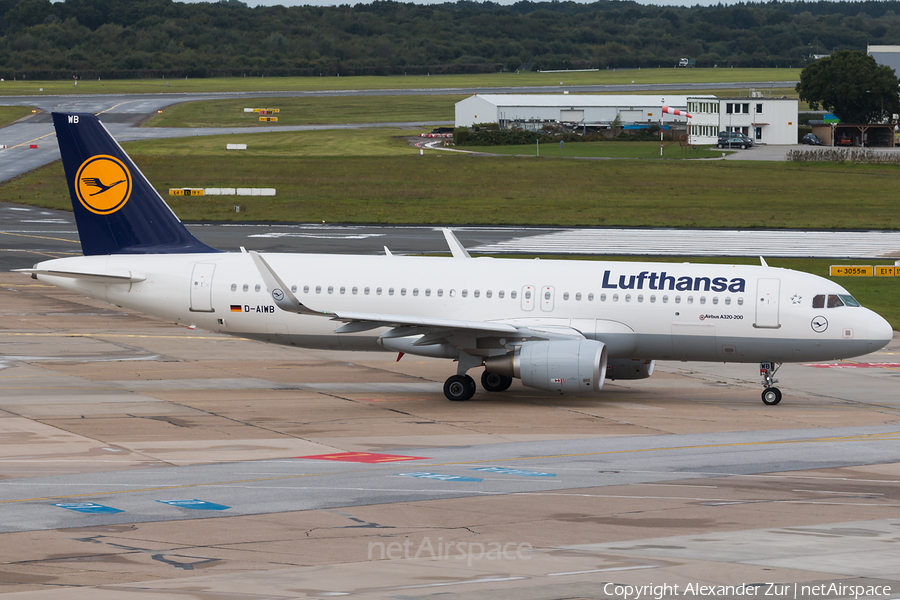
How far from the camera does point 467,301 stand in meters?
34.5

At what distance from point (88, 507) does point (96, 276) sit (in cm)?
1703

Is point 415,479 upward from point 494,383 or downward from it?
upward

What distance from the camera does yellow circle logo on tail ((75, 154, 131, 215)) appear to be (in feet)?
121

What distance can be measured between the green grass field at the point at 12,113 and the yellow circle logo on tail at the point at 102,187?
419 feet

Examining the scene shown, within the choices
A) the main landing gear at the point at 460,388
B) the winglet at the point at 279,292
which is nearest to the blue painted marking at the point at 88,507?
the winglet at the point at 279,292

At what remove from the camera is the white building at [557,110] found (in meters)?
165

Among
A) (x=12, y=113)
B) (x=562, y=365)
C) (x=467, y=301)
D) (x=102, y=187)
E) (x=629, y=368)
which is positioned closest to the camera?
(x=562, y=365)

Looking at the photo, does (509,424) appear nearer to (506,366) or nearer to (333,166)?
(506,366)

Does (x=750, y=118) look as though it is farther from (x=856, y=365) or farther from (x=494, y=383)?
(x=494, y=383)

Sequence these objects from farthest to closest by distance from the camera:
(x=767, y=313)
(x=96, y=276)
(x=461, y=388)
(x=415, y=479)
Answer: (x=96, y=276)
(x=461, y=388)
(x=767, y=313)
(x=415, y=479)

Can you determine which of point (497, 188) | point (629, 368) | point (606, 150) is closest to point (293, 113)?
point (606, 150)

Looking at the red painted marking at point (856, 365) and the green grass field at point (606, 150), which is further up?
the green grass field at point (606, 150)

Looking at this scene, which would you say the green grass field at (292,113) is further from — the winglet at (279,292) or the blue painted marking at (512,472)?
the blue painted marking at (512,472)

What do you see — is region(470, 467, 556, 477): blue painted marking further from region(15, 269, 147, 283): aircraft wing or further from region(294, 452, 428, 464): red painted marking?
region(15, 269, 147, 283): aircraft wing
